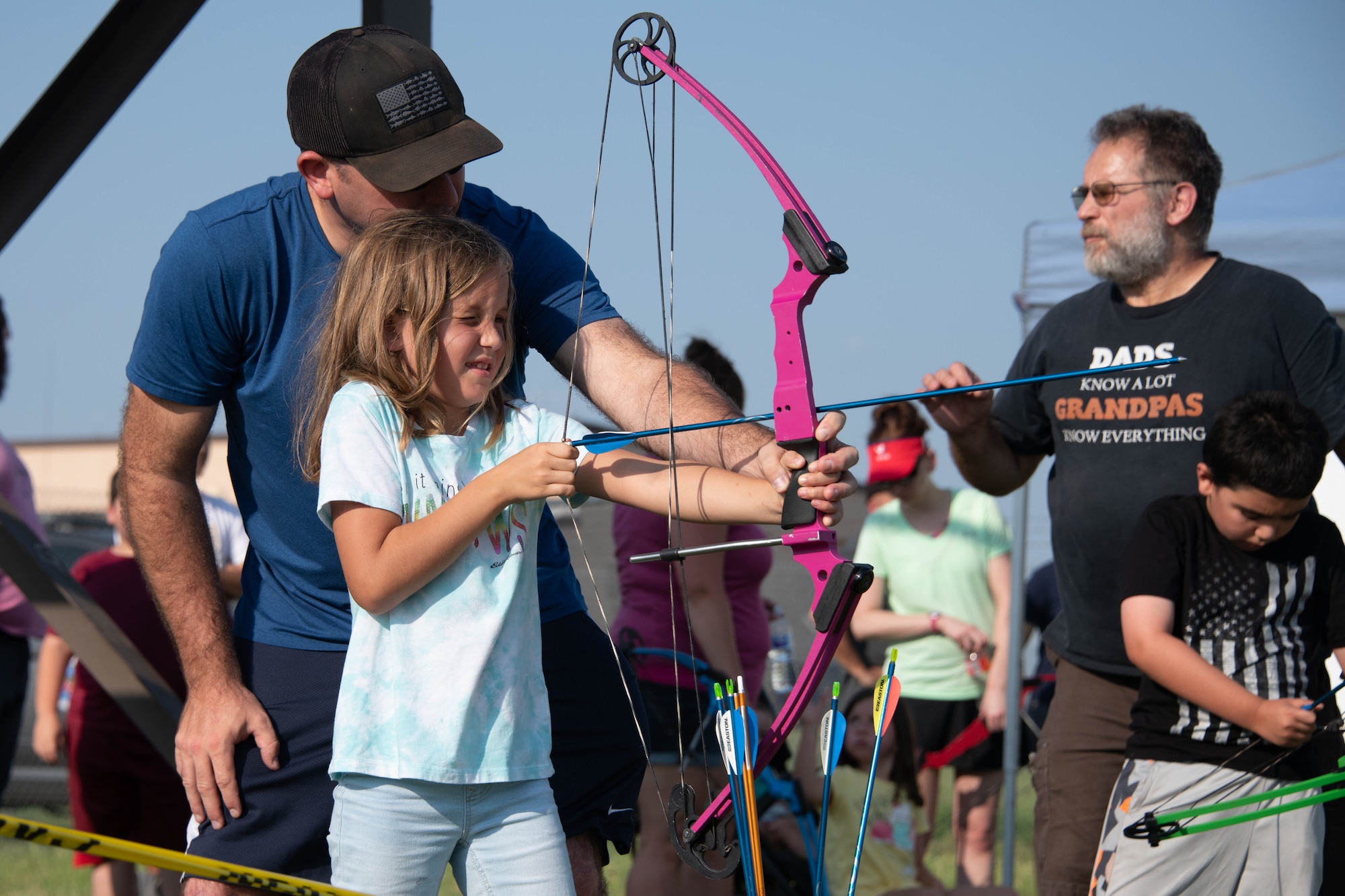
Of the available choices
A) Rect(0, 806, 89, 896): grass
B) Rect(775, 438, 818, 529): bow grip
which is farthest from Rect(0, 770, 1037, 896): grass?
Rect(775, 438, 818, 529): bow grip

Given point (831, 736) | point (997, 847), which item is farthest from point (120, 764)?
point (997, 847)

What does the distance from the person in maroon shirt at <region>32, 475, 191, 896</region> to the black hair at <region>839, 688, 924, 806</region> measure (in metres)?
1.93

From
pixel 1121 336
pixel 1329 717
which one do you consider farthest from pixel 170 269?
pixel 1329 717

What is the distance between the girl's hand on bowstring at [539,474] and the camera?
4.39ft

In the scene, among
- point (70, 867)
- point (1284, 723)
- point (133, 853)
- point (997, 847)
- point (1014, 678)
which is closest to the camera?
point (133, 853)

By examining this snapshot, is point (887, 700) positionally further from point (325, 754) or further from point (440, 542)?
point (325, 754)

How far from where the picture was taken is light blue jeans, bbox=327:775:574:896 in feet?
4.66

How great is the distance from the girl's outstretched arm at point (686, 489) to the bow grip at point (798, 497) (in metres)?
0.03

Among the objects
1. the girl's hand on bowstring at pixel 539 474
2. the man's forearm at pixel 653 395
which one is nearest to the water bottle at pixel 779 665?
the man's forearm at pixel 653 395

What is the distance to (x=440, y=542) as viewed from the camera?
138cm

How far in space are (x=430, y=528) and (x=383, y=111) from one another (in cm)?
60

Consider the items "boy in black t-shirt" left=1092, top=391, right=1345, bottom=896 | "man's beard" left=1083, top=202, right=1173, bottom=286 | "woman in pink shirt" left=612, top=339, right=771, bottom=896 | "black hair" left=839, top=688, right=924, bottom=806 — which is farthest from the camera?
"black hair" left=839, top=688, right=924, bottom=806

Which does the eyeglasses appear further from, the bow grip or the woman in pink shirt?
the bow grip

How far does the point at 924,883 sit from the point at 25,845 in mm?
3505
